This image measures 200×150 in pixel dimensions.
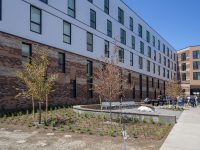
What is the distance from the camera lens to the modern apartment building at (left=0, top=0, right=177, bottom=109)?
2127cm

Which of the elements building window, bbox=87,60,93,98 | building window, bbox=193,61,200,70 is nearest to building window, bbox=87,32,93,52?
building window, bbox=87,60,93,98

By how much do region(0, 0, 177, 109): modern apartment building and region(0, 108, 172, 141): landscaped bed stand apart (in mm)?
5181

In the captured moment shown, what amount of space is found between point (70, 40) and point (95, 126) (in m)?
15.9

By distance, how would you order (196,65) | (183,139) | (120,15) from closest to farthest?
(183,139)
(120,15)
(196,65)

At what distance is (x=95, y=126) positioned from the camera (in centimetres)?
1478

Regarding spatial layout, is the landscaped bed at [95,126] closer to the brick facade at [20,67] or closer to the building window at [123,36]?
the brick facade at [20,67]

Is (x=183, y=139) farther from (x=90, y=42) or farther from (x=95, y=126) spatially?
(x=90, y=42)

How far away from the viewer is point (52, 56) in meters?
25.9

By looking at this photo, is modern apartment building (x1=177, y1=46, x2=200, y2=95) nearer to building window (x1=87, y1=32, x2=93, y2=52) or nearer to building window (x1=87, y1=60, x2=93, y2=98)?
building window (x1=87, y1=60, x2=93, y2=98)

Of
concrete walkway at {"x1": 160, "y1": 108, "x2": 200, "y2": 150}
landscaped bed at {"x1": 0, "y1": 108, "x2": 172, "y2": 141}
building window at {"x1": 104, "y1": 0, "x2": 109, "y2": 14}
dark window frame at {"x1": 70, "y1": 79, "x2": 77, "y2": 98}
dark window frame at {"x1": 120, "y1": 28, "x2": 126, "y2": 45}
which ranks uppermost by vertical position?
building window at {"x1": 104, "y1": 0, "x2": 109, "y2": 14}

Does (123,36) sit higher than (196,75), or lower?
higher

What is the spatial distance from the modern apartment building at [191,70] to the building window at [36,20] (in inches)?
2398

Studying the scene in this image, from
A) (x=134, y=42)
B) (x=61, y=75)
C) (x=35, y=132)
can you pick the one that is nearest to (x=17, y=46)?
(x=61, y=75)

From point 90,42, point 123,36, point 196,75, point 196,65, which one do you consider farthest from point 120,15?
point 196,75
